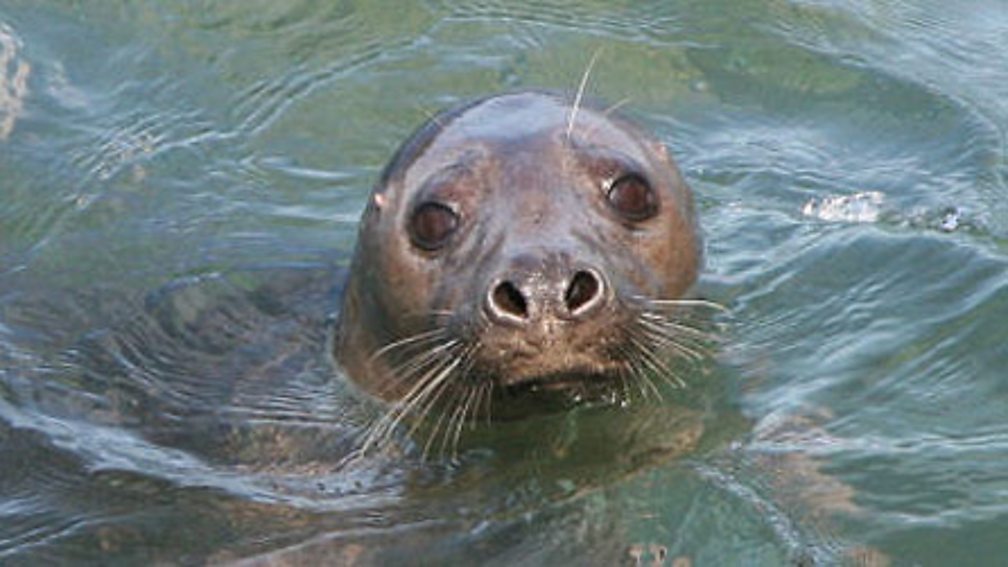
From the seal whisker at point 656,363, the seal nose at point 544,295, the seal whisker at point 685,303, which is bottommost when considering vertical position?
the seal nose at point 544,295

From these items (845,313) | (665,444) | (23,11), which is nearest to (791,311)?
(845,313)

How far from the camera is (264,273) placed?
7680 mm

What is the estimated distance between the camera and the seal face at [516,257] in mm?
5566

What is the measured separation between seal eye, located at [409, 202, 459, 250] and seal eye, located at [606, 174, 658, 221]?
0.45 metres

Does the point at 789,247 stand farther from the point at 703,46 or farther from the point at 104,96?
the point at 104,96

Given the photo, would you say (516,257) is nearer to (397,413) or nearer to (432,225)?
(432,225)

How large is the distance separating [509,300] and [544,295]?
122 mm

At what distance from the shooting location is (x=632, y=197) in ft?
20.5

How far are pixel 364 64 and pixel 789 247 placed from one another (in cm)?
246

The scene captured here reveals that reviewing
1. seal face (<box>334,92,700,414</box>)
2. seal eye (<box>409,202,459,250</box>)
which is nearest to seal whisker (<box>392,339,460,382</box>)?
seal face (<box>334,92,700,414</box>)

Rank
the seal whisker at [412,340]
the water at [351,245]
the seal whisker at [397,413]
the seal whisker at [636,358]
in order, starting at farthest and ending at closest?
the seal whisker at [397,413], the seal whisker at [412,340], the water at [351,245], the seal whisker at [636,358]

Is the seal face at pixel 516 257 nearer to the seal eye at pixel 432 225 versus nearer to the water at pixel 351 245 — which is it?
the seal eye at pixel 432 225

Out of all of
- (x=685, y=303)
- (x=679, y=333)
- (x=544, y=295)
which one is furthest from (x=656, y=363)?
(x=544, y=295)

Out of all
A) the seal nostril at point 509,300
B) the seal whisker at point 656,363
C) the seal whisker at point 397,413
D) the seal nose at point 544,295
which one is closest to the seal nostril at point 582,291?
the seal nose at point 544,295
